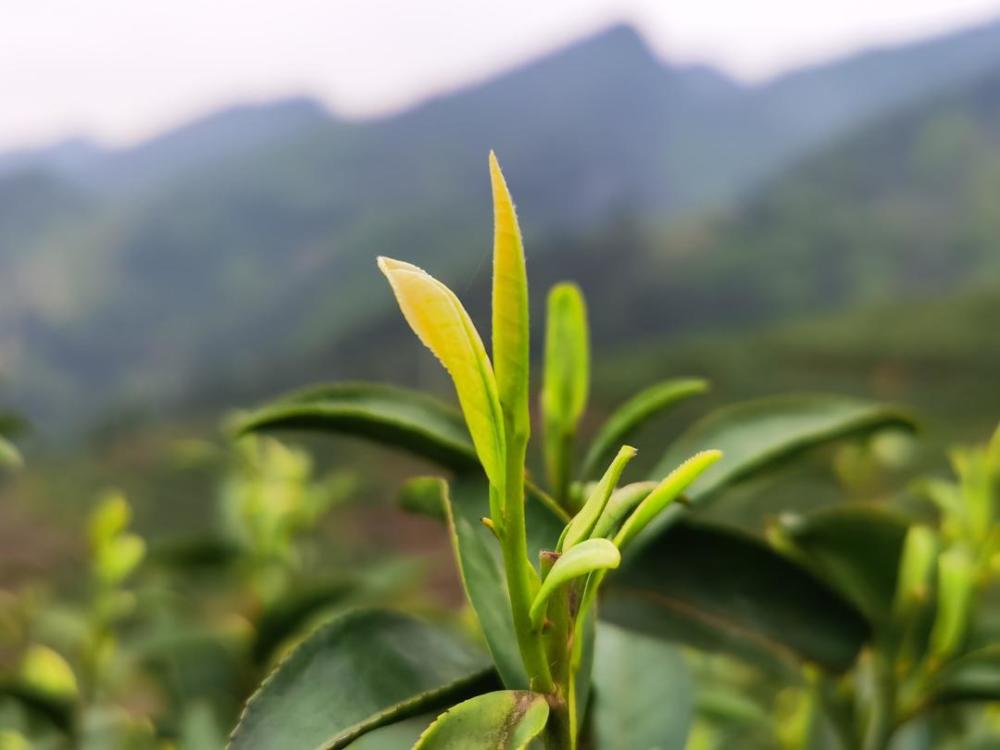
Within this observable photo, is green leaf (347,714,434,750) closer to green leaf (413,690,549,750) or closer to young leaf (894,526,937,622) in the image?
green leaf (413,690,549,750)

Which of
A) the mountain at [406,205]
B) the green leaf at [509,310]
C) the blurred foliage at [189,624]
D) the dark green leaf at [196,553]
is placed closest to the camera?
the green leaf at [509,310]

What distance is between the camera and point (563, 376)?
0.52 metres

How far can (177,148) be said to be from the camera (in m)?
84.1

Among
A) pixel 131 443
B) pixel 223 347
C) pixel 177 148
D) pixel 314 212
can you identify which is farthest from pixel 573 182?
pixel 131 443

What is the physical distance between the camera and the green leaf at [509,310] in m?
0.30

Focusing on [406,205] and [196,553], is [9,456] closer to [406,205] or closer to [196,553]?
[196,553]

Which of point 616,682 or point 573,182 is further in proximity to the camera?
point 573,182

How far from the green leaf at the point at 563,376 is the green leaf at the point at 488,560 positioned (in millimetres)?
53

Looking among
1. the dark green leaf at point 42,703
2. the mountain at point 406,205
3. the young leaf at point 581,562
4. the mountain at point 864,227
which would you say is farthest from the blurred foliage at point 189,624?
the mountain at point 406,205

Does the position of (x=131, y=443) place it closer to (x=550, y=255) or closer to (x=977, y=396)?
(x=977, y=396)

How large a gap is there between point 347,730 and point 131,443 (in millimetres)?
10638

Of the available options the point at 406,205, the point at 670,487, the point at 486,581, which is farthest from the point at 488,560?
the point at 406,205

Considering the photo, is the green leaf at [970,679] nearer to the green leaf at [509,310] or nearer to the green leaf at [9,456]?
the green leaf at [509,310]

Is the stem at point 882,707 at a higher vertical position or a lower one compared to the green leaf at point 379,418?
lower
